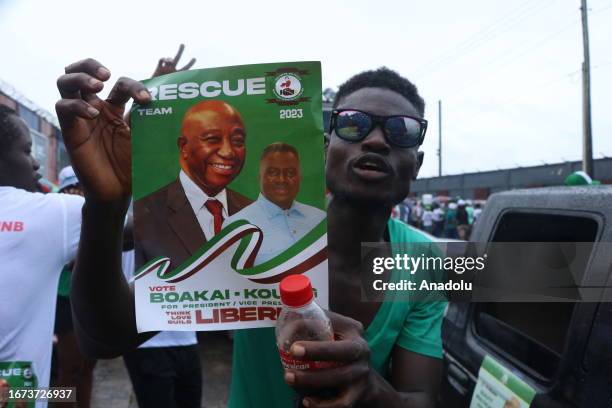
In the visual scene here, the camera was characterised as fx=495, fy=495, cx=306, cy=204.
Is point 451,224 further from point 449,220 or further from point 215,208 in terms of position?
point 215,208

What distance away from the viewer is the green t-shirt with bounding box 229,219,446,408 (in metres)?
1.60

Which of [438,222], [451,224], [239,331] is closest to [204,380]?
[239,331]

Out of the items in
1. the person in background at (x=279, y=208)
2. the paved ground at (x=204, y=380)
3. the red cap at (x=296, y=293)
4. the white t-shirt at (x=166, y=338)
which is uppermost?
the person in background at (x=279, y=208)

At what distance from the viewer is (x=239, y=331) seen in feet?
5.61

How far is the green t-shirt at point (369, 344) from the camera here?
160 cm

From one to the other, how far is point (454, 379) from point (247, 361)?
1184 millimetres

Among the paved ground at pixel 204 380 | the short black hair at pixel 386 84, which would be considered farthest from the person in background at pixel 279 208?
the paved ground at pixel 204 380

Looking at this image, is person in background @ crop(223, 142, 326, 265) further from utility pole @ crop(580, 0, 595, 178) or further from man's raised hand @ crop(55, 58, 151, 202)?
utility pole @ crop(580, 0, 595, 178)

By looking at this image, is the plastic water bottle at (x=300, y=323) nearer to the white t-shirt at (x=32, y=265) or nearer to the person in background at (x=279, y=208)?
the person in background at (x=279, y=208)

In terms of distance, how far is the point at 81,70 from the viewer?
1236mm

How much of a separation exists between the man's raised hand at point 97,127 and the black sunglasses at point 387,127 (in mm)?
700

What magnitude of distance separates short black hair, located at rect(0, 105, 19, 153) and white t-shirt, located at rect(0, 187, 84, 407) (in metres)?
0.23

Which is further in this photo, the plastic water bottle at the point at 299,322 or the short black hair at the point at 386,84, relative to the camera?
the short black hair at the point at 386,84

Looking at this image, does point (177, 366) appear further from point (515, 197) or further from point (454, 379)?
point (515, 197)
